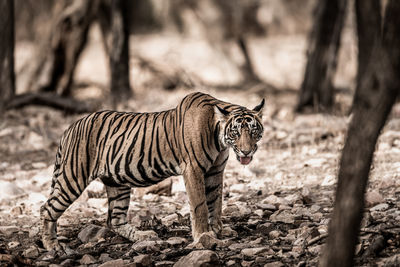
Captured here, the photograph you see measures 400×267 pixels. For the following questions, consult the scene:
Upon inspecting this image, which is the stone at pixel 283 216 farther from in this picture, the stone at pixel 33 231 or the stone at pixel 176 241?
the stone at pixel 33 231

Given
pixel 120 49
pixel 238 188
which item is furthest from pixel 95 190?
pixel 120 49

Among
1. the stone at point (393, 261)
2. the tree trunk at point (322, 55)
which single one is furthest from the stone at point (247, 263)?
the tree trunk at point (322, 55)

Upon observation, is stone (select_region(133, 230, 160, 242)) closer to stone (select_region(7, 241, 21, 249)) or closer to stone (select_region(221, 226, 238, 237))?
stone (select_region(221, 226, 238, 237))

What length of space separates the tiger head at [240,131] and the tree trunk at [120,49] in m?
9.42

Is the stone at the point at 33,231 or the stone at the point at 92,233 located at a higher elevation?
the stone at the point at 92,233

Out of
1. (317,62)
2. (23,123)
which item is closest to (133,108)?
(23,123)

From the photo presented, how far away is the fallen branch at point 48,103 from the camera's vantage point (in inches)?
538

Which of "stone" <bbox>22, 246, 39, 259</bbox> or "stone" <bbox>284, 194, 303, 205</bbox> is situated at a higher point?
"stone" <bbox>284, 194, 303, 205</bbox>

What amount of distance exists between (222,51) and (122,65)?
14.1ft

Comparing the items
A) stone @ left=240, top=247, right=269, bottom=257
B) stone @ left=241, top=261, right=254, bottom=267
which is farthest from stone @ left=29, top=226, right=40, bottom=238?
stone @ left=241, top=261, right=254, bottom=267

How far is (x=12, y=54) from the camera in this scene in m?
14.0

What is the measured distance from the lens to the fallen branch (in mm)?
13656

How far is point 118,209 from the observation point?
22.8ft

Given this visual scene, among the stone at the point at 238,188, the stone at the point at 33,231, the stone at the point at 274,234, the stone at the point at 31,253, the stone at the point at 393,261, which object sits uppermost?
the stone at the point at 238,188
